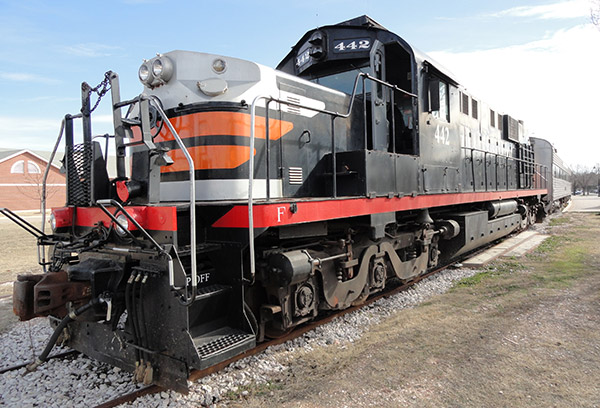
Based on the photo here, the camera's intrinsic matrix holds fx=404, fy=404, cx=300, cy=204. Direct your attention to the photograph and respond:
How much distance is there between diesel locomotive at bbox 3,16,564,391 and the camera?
3.26 m

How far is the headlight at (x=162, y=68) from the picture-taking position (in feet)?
12.7

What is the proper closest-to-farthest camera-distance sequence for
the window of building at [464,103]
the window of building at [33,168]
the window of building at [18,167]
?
the window of building at [464,103] → the window of building at [18,167] → the window of building at [33,168]

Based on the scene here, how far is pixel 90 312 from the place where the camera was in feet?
10.9

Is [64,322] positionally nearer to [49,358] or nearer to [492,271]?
[49,358]

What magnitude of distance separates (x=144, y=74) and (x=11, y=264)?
8.47 meters

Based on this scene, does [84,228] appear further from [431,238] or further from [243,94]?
[431,238]

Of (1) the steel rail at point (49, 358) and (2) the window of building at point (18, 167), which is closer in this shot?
(1) the steel rail at point (49, 358)

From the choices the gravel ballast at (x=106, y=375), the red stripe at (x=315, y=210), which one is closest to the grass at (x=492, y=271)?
the red stripe at (x=315, y=210)

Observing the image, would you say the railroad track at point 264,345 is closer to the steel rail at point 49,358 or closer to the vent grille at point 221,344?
the vent grille at point 221,344

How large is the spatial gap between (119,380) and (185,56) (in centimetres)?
305

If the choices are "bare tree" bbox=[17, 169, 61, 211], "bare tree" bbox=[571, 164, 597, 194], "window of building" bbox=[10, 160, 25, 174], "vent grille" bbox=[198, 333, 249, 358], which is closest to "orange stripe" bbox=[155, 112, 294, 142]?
"vent grille" bbox=[198, 333, 249, 358]

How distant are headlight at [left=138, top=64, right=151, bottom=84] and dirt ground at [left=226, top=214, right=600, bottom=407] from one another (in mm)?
3082

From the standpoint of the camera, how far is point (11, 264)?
9.88m

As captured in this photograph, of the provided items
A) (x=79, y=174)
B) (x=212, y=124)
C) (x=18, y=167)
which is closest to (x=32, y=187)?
(x=18, y=167)
